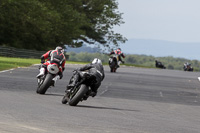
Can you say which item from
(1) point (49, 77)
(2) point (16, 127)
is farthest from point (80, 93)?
(2) point (16, 127)

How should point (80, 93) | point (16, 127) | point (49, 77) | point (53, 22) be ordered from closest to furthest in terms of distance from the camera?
point (16, 127) < point (80, 93) < point (49, 77) < point (53, 22)

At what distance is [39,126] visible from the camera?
10164 mm

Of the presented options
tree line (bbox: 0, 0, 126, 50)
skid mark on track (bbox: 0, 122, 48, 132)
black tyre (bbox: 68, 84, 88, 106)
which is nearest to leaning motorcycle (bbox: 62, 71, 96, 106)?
black tyre (bbox: 68, 84, 88, 106)

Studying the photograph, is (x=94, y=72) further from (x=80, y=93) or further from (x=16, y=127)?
(x=16, y=127)

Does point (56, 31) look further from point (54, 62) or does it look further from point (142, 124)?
point (142, 124)

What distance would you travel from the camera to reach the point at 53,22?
235 ft

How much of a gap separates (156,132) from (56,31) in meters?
62.2

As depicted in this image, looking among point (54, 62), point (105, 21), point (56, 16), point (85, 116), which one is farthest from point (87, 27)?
point (85, 116)

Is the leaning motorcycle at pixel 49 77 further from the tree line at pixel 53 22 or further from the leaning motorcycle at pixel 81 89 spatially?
the tree line at pixel 53 22

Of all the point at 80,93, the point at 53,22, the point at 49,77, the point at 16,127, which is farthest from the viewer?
the point at 53,22

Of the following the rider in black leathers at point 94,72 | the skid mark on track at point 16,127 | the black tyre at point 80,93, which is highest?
the rider in black leathers at point 94,72

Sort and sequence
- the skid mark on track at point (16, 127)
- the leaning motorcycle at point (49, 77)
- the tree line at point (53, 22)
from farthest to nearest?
the tree line at point (53, 22)
the leaning motorcycle at point (49, 77)
the skid mark on track at point (16, 127)

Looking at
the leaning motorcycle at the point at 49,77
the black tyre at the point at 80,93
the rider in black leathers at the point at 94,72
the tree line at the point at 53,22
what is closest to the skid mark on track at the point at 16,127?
the black tyre at the point at 80,93

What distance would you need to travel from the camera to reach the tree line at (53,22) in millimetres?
66438
